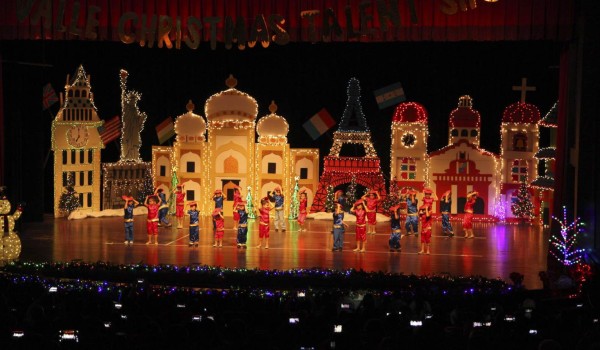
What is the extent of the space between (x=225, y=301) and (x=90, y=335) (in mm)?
2094

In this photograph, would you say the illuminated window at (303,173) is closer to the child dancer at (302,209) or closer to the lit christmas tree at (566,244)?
the child dancer at (302,209)

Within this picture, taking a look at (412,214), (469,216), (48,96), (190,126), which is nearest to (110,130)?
(48,96)

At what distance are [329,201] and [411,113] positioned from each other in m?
2.75

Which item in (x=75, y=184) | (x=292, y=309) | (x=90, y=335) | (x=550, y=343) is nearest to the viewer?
(x=550, y=343)

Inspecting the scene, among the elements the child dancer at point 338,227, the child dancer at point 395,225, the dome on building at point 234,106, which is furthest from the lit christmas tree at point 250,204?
the child dancer at point 395,225

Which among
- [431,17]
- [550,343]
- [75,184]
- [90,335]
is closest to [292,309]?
[90,335]

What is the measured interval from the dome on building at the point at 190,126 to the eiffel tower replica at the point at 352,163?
9.75 ft

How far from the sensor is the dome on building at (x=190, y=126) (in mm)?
23781

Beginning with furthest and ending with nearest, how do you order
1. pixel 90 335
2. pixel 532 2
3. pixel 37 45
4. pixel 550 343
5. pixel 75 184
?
pixel 75 184 < pixel 37 45 < pixel 532 2 < pixel 90 335 < pixel 550 343

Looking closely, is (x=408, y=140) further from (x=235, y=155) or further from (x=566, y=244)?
(x=566, y=244)

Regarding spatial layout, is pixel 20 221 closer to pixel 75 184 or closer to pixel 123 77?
pixel 75 184

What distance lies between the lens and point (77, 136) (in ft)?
76.9

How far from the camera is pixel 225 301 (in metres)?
10.4

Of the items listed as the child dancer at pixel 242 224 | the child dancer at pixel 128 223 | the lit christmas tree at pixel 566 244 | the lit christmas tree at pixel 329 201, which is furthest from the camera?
the lit christmas tree at pixel 329 201
